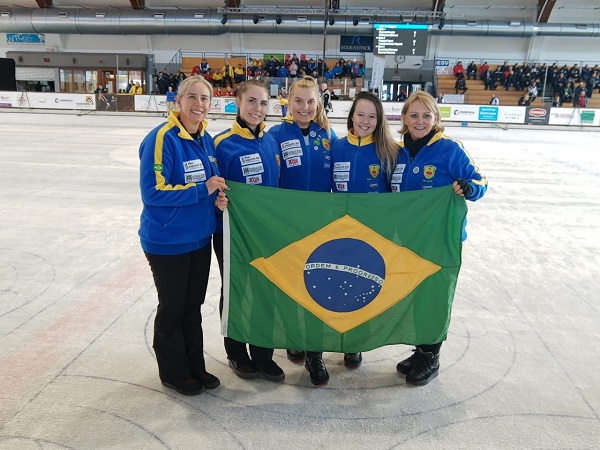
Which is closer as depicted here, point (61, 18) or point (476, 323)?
point (476, 323)

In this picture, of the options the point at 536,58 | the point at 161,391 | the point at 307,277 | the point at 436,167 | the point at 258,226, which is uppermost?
the point at 536,58

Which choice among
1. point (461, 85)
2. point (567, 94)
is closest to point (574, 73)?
point (567, 94)

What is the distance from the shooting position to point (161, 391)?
2.87 meters

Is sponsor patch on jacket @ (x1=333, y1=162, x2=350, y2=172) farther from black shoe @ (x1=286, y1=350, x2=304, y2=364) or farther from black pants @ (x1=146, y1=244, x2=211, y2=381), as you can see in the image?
black shoe @ (x1=286, y1=350, x2=304, y2=364)

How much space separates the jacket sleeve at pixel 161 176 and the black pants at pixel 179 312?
0.32 meters

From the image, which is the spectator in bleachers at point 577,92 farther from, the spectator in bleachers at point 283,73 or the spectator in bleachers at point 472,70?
the spectator in bleachers at point 283,73

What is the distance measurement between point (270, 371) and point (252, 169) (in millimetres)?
1207

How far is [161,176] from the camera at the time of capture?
2.49 m

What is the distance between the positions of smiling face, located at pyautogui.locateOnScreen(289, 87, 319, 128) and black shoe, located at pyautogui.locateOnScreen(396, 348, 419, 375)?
1.60 meters

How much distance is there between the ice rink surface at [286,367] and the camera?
2531 mm

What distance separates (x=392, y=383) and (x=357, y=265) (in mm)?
773

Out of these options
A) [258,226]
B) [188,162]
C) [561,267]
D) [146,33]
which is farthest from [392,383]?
[146,33]

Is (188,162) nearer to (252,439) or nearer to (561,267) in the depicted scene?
(252,439)

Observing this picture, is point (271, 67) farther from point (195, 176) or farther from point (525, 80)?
point (195, 176)
